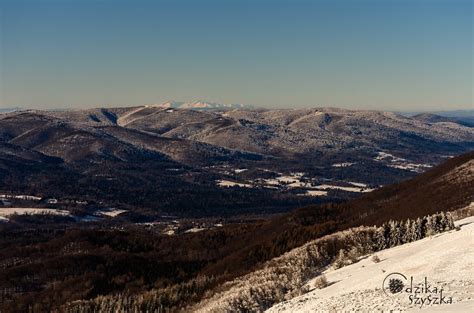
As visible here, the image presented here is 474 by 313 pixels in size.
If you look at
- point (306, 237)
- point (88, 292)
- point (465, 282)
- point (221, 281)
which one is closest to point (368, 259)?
point (465, 282)

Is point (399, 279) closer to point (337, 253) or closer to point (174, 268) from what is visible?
point (337, 253)
